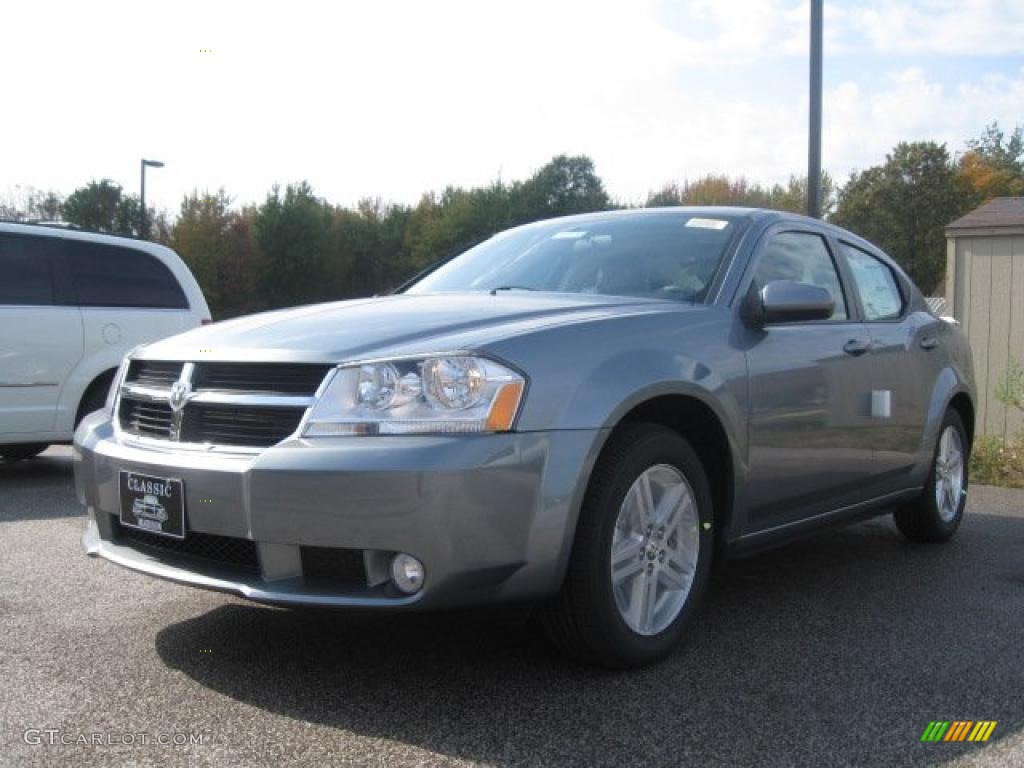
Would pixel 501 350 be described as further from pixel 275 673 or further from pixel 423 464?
pixel 275 673

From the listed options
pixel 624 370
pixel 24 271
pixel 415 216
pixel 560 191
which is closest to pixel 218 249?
pixel 415 216

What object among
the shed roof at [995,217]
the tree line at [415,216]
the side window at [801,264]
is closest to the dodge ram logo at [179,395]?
the side window at [801,264]

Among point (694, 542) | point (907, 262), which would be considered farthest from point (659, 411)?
point (907, 262)

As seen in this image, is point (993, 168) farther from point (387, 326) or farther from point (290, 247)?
point (387, 326)

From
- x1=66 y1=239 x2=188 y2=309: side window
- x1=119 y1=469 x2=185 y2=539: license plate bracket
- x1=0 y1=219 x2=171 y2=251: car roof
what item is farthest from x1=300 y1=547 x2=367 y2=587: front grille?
x1=0 y1=219 x2=171 y2=251: car roof

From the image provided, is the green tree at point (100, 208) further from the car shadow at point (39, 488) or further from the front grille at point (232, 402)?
the front grille at point (232, 402)

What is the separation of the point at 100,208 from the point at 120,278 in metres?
48.7

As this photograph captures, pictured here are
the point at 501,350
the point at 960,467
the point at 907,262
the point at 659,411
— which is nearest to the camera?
the point at 501,350

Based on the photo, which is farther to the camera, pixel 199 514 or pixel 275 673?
pixel 275 673

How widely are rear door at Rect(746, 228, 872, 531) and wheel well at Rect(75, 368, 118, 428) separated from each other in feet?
17.5

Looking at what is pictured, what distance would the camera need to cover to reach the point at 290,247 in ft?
192

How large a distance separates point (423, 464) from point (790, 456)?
1800 millimetres

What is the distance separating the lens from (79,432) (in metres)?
4.10

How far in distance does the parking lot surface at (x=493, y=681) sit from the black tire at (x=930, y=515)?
0.74 metres
